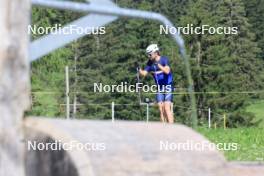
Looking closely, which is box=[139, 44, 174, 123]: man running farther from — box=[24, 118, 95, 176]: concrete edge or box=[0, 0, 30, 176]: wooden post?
box=[0, 0, 30, 176]: wooden post

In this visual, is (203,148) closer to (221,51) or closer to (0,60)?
(0,60)

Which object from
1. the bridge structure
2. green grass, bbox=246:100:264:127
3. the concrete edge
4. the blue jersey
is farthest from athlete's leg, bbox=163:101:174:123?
green grass, bbox=246:100:264:127

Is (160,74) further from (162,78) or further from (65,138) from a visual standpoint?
(65,138)

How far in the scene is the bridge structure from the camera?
249 cm

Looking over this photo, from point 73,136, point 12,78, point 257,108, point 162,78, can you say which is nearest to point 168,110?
point 162,78

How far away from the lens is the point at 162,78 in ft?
33.1

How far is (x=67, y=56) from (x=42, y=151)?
103ft

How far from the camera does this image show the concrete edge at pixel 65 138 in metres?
2.57

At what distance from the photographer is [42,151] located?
2.73 m

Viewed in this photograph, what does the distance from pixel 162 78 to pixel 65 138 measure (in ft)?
24.4

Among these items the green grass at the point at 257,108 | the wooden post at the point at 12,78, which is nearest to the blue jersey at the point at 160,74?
the wooden post at the point at 12,78

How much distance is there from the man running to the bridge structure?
22.2ft

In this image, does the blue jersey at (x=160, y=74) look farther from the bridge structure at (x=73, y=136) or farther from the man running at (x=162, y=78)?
the bridge structure at (x=73, y=136)

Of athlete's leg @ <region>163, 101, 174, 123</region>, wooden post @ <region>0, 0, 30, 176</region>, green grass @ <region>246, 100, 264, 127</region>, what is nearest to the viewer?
wooden post @ <region>0, 0, 30, 176</region>
